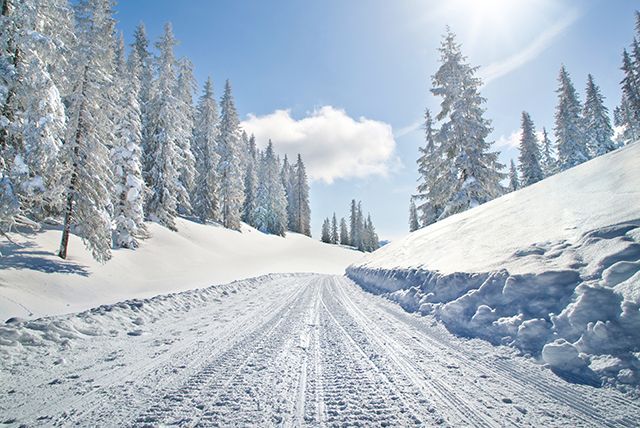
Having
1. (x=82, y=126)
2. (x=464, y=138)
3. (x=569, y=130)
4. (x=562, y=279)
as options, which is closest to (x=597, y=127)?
(x=569, y=130)

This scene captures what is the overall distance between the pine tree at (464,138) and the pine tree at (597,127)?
23.7 metres

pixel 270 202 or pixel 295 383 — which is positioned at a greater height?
pixel 270 202

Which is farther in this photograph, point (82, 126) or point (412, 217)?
point (412, 217)

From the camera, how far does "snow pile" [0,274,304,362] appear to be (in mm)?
4523

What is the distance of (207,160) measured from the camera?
3375 centimetres

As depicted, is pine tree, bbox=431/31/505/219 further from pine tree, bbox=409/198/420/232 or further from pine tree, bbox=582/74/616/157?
pine tree, bbox=409/198/420/232

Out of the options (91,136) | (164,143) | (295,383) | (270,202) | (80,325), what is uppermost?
(270,202)

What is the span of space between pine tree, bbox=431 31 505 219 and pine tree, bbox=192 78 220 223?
81.6 ft

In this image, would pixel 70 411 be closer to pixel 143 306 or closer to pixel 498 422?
pixel 498 422

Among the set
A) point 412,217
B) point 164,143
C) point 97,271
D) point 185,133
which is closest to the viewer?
point 97,271

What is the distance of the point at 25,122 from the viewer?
9812mm

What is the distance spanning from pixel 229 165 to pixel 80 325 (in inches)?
1280

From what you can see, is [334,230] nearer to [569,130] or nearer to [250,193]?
[250,193]

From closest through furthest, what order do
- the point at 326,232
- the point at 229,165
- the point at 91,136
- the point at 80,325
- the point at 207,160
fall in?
1. the point at 80,325
2. the point at 91,136
3. the point at 207,160
4. the point at 229,165
5. the point at 326,232
